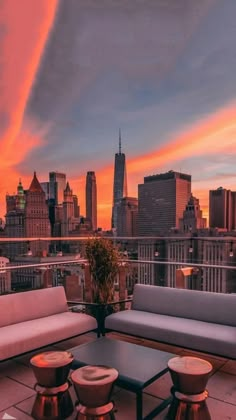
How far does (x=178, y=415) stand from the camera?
6.54ft

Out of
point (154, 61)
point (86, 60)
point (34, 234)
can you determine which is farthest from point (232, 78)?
point (34, 234)

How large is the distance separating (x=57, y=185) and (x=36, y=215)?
192cm

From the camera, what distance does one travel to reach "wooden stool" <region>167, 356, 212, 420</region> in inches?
76.0

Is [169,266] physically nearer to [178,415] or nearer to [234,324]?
[234,324]

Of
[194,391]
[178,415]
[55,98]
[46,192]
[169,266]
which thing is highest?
[55,98]

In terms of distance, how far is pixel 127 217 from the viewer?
26.0ft

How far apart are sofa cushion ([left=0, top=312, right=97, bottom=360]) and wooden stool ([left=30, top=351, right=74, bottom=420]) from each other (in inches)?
26.4

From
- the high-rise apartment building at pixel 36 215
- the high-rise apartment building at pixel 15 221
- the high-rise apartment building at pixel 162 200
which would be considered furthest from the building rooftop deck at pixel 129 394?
the high-rise apartment building at pixel 162 200

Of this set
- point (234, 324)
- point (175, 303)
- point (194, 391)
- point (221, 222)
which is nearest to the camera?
point (194, 391)

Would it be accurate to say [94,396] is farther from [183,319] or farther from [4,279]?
[4,279]

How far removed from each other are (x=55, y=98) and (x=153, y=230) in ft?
12.0

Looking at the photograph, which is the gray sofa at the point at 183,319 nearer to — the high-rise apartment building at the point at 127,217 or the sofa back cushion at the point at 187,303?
the sofa back cushion at the point at 187,303

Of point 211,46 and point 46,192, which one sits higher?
point 211,46

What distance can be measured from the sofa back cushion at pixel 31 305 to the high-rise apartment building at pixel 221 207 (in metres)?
4.04
